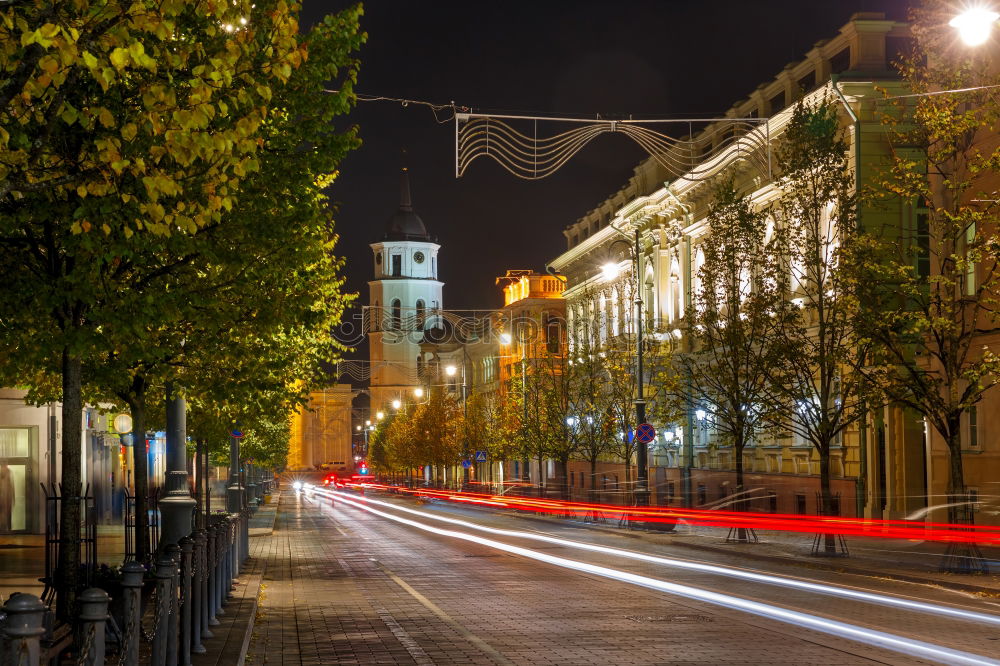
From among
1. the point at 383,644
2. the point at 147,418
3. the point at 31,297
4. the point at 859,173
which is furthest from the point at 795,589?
the point at 859,173

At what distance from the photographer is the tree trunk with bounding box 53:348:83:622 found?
1202 centimetres

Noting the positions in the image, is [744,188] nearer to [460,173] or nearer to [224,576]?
[460,173]

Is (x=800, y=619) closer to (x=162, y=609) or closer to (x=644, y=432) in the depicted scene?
(x=162, y=609)

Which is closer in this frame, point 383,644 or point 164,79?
point 164,79

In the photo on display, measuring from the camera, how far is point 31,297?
13.4m

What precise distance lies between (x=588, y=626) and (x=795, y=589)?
5.85 metres

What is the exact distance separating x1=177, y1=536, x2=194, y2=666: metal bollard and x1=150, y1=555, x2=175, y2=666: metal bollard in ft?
5.12

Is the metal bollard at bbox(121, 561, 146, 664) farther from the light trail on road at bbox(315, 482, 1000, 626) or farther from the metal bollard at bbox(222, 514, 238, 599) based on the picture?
the light trail on road at bbox(315, 482, 1000, 626)

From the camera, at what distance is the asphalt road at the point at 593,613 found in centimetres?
1336

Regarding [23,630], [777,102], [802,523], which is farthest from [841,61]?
[23,630]

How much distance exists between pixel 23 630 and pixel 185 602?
644cm

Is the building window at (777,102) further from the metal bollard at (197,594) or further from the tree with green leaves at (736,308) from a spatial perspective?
the metal bollard at (197,594)

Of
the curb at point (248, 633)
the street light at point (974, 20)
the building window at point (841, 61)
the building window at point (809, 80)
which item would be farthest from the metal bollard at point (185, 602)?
the building window at point (809, 80)

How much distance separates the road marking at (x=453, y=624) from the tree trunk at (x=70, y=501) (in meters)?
4.10
